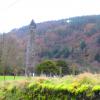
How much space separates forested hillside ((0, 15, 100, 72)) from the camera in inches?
1587

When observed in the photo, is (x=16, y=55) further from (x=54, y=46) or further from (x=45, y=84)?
(x=45, y=84)

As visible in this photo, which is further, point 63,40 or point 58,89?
point 63,40

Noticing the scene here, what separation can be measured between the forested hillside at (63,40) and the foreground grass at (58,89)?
45.1 ft

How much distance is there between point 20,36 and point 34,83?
2075 inches

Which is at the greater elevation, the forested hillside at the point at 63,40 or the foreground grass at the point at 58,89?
the forested hillside at the point at 63,40

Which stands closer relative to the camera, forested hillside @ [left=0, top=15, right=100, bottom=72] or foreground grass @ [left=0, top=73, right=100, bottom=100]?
foreground grass @ [left=0, top=73, right=100, bottom=100]

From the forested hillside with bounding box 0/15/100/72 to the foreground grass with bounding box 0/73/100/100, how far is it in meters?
13.7

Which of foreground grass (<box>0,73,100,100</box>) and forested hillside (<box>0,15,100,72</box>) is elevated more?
forested hillside (<box>0,15,100,72</box>)

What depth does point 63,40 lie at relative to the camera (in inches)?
2180

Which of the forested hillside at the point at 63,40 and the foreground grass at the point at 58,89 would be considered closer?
the foreground grass at the point at 58,89

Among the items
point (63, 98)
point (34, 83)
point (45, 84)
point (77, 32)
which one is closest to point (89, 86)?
point (63, 98)

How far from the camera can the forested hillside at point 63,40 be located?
132 feet

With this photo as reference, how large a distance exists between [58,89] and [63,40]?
42.4m

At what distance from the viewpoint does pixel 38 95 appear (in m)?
14.8
